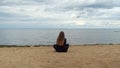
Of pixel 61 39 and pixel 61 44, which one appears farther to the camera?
pixel 61 44

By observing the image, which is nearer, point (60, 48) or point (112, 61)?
point (112, 61)

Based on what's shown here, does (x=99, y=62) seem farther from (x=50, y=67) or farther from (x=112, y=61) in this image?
(x=50, y=67)

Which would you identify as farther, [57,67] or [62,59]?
[62,59]

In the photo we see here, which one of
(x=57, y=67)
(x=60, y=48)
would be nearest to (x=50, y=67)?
(x=57, y=67)

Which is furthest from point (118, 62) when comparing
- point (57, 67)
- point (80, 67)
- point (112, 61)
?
point (57, 67)

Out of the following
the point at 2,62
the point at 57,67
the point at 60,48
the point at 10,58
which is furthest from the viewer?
the point at 60,48

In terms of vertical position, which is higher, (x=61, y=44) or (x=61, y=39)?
(x=61, y=39)

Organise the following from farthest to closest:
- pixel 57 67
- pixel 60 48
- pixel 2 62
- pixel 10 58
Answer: pixel 60 48 < pixel 10 58 < pixel 2 62 < pixel 57 67

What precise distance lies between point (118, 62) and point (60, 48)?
16.3ft

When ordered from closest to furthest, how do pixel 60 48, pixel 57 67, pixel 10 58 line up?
1. pixel 57 67
2. pixel 10 58
3. pixel 60 48

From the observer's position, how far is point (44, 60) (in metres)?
14.9

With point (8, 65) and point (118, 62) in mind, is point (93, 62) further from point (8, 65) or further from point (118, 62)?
point (8, 65)

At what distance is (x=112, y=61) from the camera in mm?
14664

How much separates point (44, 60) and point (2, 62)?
86.3 inches
